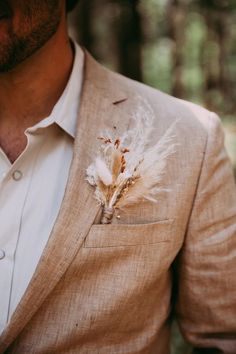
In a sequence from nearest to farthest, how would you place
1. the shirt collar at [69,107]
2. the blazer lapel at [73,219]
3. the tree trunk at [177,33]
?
the blazer lapel at [73,219] < the shirt collar at [69,107] < the tree trunk at [177,33]

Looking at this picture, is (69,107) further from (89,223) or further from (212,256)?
(212,256)

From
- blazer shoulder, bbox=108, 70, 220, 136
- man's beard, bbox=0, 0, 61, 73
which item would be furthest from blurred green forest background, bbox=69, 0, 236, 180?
man's beard, bbox=0, 0, 61, 73

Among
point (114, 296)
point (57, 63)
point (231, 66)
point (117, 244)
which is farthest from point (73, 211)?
point (231, 66)

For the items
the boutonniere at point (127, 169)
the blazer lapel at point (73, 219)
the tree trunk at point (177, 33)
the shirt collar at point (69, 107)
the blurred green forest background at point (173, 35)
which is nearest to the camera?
the blazer lapel at point (73, 219)

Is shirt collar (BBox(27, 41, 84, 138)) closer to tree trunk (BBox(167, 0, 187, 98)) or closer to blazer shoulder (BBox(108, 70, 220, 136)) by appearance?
blazer shoulder (BBox(108, 70, 220, 136))

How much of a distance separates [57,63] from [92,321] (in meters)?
0.94

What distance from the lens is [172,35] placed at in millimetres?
8125

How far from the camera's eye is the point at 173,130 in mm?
1879

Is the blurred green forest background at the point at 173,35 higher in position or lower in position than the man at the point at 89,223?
lower

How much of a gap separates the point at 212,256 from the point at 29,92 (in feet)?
2.87

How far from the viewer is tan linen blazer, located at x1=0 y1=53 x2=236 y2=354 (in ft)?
5.57

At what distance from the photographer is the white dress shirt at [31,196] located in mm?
1700

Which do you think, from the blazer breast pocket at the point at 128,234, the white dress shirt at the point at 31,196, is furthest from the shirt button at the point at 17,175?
the blazer breast pocket at the point at 128,234

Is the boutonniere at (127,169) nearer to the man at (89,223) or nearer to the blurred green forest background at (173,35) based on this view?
the man at (89,223)
